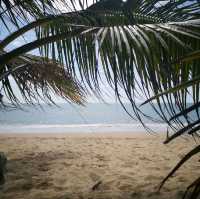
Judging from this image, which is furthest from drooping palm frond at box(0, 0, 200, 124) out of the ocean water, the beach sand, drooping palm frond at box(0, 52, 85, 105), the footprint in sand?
the footprint in sand

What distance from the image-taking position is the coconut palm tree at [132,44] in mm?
1499

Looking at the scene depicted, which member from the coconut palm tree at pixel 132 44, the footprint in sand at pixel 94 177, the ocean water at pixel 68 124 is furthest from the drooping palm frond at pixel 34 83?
the footprint in sand at pixel 94 177

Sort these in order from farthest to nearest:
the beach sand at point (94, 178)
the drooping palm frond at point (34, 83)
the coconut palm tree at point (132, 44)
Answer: the beach sand at point (94, 178), the drooping palm frond at point (34, 83), the coconut palm tree at point (132, 44)

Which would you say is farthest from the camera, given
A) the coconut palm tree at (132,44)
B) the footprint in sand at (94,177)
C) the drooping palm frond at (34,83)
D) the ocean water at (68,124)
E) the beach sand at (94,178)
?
the ocean water at (68,124)

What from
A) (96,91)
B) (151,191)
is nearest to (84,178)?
(151,191)

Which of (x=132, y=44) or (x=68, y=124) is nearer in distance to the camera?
(x=132, y=44)

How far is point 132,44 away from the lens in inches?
62.7

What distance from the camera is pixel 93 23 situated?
82.7 inches

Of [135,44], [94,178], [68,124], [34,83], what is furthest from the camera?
[68,124]

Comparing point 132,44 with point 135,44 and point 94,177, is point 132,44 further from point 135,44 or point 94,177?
point 94,177

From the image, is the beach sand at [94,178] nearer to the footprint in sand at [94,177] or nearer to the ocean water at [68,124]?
the footprint in sand at [94,177]

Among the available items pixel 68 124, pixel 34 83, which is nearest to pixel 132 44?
pixel 34 83

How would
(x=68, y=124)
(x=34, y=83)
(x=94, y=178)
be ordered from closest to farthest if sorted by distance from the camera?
1. (x=34, y=83)
2. (x=94, y=178)
3. (x=68, y=124)

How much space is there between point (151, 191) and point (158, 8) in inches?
81.0
